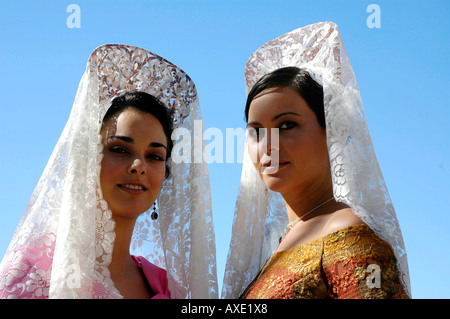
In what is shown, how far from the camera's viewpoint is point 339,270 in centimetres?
285

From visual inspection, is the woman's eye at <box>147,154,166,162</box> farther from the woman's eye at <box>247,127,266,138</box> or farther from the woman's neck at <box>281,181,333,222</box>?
the woman's neck at <box>281,181,333,222</box>

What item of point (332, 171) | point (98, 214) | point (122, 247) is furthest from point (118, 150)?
point (332, 171)

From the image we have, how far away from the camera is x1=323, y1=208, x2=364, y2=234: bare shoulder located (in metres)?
2.99

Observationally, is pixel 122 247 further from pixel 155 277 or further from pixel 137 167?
pixel 137 167

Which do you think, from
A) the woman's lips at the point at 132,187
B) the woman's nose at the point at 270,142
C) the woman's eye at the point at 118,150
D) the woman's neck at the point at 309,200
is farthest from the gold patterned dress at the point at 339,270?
the woman's eye at the point at 118,150

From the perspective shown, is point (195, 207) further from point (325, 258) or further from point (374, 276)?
point (374, 276)

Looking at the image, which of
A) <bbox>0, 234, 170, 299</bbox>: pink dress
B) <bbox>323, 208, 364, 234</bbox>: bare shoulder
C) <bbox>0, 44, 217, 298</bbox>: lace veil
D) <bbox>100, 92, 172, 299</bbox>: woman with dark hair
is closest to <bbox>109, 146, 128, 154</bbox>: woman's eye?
<bbox>100, 92, 172, 299</bbox>: woman with dark hair

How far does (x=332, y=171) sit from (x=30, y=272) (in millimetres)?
1768

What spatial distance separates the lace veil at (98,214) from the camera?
3.12 metres

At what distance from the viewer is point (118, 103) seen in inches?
149

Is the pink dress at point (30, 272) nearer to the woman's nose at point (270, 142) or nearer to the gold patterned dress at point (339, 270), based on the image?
the gold patterned dress at point (339, 270)

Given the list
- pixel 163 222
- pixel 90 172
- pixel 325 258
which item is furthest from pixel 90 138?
pixel 325 258
